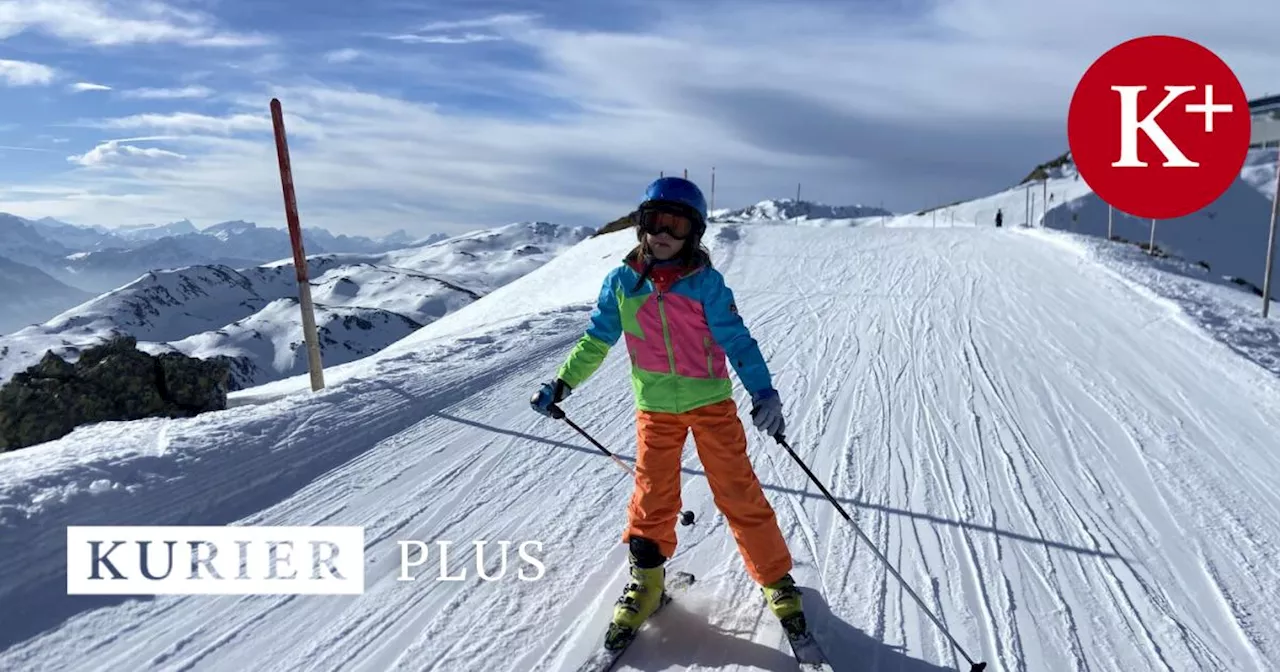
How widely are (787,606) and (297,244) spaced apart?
21.3 feet

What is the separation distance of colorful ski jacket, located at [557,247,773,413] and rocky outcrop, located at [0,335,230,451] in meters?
7.16

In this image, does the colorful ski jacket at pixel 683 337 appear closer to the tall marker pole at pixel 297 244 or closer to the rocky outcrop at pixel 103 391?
the tall marker pole at pixel 297 244

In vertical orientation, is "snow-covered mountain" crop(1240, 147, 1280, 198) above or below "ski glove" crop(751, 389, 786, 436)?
above

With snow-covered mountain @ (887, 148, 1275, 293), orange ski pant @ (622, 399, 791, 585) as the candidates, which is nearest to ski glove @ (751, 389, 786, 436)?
orange ski pant @ (622, 399, 791, 585)

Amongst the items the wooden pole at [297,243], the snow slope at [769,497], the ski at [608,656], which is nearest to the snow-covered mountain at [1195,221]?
the snow slope at [769,497]

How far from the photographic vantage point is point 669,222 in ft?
11.1

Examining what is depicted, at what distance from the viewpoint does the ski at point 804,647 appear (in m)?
3.14

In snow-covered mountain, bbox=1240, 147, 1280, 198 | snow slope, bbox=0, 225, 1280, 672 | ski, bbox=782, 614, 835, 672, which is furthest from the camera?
snow-covered mountain, bbox=1240, 147, 1280, 198

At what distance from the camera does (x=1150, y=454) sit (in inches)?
240

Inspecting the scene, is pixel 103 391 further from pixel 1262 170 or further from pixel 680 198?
pixel 1262 170

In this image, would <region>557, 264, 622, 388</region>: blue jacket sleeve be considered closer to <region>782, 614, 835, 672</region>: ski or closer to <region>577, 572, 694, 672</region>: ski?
<region>577, 572, 694, 672</region>: ski

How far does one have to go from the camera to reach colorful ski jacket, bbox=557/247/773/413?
3389 mm

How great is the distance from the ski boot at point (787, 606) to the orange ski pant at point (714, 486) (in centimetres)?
4

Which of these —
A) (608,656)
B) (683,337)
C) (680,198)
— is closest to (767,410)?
(683,337)
